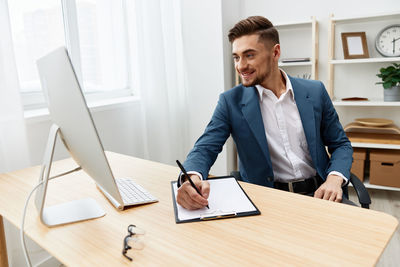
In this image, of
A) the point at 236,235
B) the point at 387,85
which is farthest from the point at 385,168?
the point at 236,235

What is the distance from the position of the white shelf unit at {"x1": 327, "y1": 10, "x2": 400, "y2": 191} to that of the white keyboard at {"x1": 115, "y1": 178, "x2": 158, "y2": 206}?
2.27 m

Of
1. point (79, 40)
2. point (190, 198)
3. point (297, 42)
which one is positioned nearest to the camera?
point (190, 198)

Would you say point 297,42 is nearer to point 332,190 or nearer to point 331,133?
point 331,133

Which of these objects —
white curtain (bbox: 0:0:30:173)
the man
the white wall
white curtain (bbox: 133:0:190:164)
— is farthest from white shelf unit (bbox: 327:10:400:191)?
white curtain (bbox: 0:0:30:173)

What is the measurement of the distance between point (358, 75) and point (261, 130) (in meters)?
2.10

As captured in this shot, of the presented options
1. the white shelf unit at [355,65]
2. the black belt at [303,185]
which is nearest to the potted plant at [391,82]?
the white shelf unit at [355,65]

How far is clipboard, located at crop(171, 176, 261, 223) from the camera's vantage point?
39.2 inches

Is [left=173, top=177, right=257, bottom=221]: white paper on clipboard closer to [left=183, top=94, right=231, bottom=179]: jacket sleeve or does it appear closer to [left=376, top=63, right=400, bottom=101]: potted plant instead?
[left=183, top=94, right=231, bottom=179]: jacket sleeve

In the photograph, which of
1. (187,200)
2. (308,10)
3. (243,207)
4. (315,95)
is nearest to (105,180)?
(187,200)

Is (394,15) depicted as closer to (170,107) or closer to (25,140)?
(170,107)

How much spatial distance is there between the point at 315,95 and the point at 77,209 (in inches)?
46.9

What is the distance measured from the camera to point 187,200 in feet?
3.43

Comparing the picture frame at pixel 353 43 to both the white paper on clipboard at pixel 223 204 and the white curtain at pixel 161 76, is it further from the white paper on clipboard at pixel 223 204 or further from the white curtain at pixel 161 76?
the white paper on clipboard at pixel 223 204

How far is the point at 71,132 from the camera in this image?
924 millimetres
